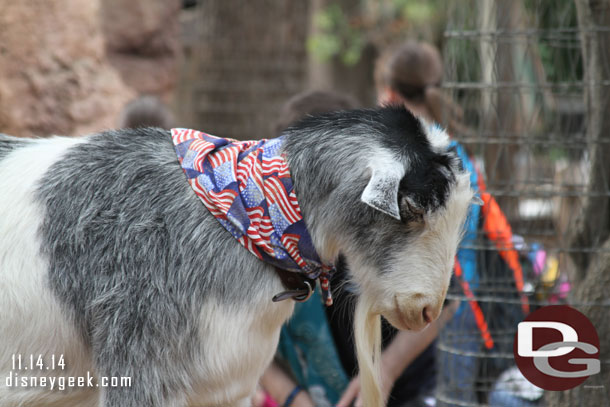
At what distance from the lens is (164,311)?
179cm

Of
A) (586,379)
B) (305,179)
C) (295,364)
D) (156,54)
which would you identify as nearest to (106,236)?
(305,179)

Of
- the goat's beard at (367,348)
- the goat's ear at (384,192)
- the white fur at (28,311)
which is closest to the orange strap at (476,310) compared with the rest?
the goat's beard at (367,348)

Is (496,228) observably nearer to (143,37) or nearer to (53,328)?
(53,328)

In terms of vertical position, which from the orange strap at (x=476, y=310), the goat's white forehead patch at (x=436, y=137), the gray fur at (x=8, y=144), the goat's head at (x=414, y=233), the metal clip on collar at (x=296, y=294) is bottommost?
the orange strap at (x=476, y=310)

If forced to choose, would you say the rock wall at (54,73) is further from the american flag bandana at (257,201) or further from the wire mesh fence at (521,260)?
the american flag bandana at (257,201)

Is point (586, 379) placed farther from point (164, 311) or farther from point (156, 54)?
point (156, 54)

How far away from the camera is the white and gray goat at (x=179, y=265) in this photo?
5.86 feet

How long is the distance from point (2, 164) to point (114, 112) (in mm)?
2170

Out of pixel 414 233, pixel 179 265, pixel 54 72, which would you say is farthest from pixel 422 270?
pixel 54 72

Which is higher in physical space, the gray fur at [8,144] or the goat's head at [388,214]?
the gray fur at [8,144]

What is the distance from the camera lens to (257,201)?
182 cm

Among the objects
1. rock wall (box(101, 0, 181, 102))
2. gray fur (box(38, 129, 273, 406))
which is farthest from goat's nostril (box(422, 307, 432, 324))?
rock wall (box(101, 0, 181, 102))

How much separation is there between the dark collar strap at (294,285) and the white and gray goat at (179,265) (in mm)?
21

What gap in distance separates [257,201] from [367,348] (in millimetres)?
457
